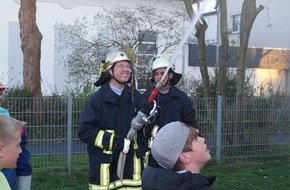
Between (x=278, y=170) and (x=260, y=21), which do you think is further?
(x=260, y=21)

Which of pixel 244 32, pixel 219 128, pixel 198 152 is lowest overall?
pixel 219 128

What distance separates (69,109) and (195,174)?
6.33 metres

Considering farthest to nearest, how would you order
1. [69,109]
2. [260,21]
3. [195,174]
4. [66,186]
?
[260,21]
[69,109]
[66,186]
[195,174]

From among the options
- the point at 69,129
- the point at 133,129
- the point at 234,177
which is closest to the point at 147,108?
the point at 133,129

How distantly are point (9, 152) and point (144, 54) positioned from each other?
1529cm

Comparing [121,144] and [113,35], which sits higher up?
[113,35]

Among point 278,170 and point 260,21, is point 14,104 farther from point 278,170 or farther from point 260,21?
point 260,21

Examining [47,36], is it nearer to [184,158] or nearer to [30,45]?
[30,45]

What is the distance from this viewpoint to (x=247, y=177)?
9266mm

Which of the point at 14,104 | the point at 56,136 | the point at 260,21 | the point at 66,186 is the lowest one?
the point at 66,186

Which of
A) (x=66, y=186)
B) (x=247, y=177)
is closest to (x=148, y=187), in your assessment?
(x=66, y=186)

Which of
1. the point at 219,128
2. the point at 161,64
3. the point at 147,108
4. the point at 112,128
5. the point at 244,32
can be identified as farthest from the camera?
the point at 244,32

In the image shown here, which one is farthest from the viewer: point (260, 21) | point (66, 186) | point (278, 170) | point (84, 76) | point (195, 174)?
point (260, 21)

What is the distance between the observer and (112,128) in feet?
15.3
